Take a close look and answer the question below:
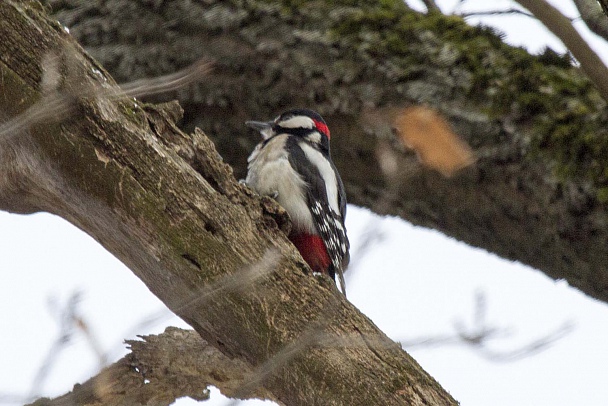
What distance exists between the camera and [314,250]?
3.51m

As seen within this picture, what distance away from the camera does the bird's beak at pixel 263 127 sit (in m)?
3.43

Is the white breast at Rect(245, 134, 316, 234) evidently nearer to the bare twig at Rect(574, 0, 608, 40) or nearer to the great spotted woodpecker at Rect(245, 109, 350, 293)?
the great spotted woodpecker at Rect(245, 109, 350, 293)

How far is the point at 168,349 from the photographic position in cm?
282

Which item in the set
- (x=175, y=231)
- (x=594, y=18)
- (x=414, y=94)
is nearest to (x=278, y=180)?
(x=414, y=94)

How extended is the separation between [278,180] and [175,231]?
49.8 inches

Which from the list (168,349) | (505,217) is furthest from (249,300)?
(505,217)

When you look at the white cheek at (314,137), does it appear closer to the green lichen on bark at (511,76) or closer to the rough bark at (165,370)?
the green lichen on bark at (511,76)

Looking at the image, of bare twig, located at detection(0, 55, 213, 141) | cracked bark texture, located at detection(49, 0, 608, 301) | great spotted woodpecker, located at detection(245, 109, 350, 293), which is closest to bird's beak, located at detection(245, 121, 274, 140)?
great spotted woodpecker, located at detection(245, 109, 350, 293)

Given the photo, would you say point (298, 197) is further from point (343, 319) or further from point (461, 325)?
point (461, 325)

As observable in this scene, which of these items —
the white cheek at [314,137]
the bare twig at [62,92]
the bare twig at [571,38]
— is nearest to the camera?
the bare twig at [62,92]

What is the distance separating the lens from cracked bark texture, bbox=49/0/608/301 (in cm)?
277

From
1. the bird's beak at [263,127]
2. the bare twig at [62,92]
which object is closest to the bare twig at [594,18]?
the bare twig at [62,92]

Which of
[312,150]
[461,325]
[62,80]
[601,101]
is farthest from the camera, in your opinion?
[312,150]

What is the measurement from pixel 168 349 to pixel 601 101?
1546 millimetres
